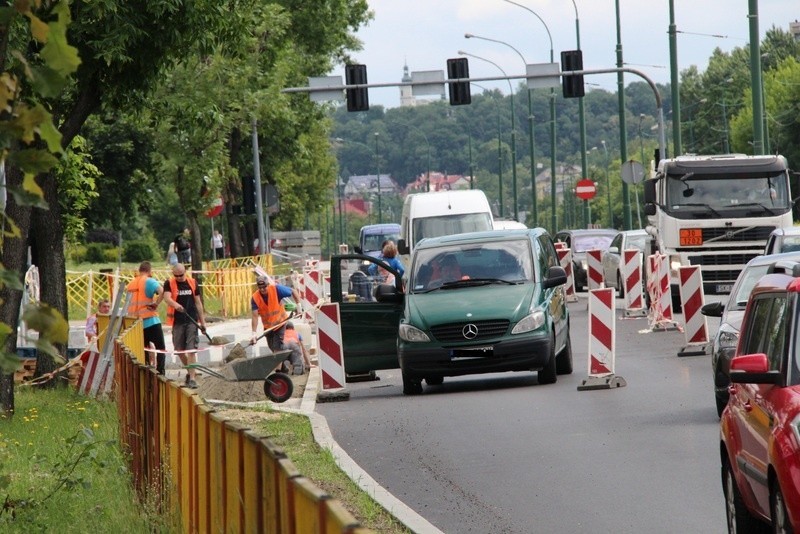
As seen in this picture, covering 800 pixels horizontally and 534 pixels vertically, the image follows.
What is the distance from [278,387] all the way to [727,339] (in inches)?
260

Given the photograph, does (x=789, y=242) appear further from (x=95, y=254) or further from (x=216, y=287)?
(x=95, y=254)

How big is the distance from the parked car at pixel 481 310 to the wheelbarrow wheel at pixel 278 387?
1359 mm

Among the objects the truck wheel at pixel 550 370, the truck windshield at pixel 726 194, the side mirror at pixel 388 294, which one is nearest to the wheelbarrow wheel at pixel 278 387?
the side mirror at pixel 388 294

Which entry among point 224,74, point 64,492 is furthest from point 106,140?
point 64,492

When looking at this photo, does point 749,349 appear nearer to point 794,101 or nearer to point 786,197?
point 786,197

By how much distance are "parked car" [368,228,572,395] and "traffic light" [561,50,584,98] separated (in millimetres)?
22205

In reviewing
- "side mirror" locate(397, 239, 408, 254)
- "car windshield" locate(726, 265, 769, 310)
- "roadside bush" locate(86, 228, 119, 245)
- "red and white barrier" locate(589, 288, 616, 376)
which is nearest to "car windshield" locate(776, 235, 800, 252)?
"red and white barrier" locate(589, 288, 616, 376)

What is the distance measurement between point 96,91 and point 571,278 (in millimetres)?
22526

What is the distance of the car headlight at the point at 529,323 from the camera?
18.9 meters

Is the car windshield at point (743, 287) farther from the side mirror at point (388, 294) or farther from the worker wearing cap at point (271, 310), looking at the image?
the worker wearing cap at point (271, 310)

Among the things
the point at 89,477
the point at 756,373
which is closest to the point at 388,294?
the point at 89,477

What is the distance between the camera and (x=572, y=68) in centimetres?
4312

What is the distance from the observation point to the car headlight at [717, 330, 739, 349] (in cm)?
1452

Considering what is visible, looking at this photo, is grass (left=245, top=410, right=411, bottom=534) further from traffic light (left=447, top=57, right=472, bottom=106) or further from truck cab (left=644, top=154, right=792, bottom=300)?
traffic light (left=447, top=57, right=472, bottom=106)
